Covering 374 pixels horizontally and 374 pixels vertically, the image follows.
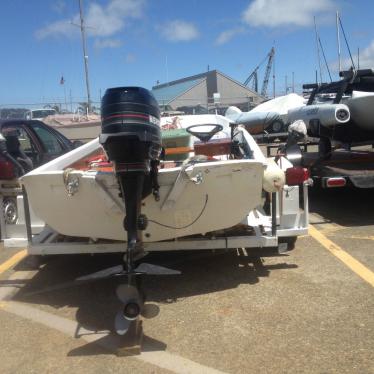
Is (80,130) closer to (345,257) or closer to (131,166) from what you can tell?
(345,257)

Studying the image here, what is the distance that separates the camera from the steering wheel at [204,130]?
219 inches

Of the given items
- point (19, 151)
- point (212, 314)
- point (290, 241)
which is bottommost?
Answer: point (212, 314)

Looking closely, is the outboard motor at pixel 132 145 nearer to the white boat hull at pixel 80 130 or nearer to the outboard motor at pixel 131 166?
the outboard motor at pixel 131 166

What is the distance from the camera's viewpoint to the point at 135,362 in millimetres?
3266

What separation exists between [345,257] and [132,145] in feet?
9.51

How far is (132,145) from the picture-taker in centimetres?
347

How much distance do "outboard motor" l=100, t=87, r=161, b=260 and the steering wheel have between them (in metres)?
1.75

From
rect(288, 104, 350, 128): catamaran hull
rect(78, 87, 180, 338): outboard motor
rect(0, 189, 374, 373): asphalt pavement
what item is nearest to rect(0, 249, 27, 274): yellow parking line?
rect(0, 189, 374, 373): asphalt pavement

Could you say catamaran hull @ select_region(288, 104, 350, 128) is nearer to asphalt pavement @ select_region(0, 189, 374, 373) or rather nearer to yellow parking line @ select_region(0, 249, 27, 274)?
asphalt pavement @ select_region(0, 189, 374, 373)

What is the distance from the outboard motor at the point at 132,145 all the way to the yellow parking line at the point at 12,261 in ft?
7.91

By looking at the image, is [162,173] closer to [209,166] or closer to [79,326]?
[209,166]

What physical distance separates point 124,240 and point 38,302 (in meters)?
0.94

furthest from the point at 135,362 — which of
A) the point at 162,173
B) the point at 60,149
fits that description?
the point at 60,149

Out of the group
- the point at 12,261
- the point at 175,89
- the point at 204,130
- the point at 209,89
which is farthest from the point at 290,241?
the point at 209,89
